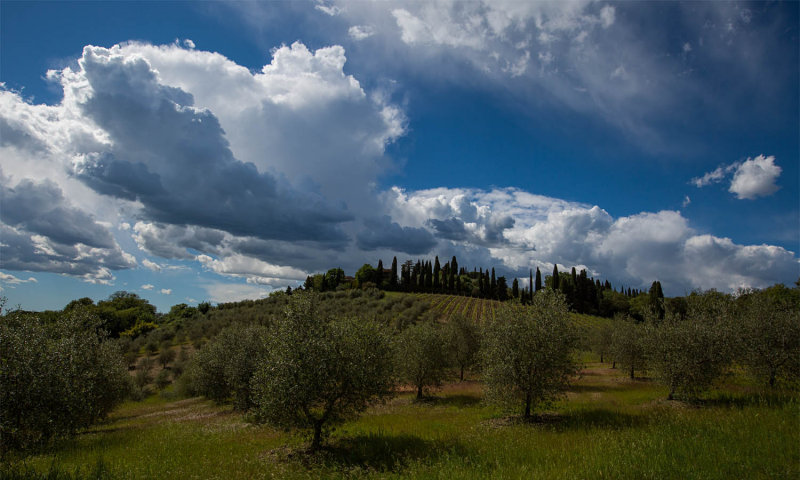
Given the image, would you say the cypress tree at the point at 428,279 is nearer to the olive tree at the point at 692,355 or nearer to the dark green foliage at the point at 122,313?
the dark green foliage at the point at 122,313

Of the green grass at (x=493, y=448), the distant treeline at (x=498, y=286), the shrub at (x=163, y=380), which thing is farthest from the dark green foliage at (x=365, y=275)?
the green grass at (x=493, y=448)

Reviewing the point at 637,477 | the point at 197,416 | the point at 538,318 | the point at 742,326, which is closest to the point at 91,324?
the point at 197,416

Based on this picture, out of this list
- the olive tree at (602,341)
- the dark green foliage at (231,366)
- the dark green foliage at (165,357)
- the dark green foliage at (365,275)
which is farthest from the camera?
the dark green foliage at (365,275)

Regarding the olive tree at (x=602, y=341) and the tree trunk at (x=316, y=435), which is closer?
the tree trunk at (x=316, y=435)

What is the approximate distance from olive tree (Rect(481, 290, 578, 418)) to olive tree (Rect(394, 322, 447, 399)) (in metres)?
13.8

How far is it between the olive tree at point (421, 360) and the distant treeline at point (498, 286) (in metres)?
95.8

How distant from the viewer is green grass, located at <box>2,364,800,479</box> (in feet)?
36.9

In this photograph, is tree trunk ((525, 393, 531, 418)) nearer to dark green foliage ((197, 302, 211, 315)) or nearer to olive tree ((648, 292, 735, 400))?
olive tree ((648, 292, 735, 400))

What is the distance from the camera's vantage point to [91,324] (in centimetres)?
2811

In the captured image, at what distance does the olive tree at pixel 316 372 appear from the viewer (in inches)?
639

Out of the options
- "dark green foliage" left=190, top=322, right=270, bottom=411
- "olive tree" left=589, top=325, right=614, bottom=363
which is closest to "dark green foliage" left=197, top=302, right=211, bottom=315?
"dark green foliage" left=190, top=322, right=270, bottom=411

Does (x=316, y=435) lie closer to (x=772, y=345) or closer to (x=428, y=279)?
(x=772, y=345)

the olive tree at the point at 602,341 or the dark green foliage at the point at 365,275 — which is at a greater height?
the dark green foliage at the point at 365,275

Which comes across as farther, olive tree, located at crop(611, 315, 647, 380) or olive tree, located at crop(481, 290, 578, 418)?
olive tree, located at crop(611, 315, 647, 380)
